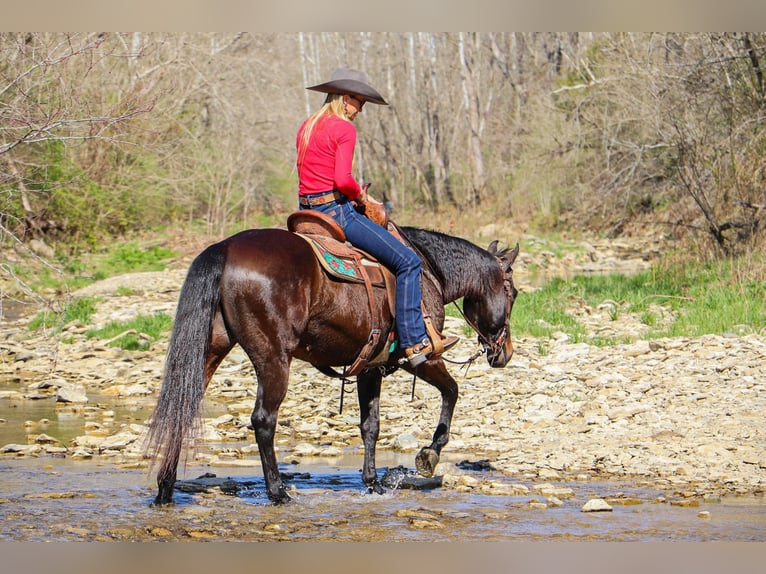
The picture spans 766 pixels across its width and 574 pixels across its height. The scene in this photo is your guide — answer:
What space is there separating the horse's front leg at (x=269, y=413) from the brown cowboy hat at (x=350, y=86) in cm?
199

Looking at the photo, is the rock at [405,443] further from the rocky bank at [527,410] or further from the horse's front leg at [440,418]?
the horse's front leg at [440,418]

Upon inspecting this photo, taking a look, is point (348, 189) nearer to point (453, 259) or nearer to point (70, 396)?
point (453, 259)

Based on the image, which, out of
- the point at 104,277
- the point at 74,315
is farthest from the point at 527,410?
the point at 104,277

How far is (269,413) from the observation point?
22.6 feet

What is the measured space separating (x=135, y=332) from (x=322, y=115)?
7908mm

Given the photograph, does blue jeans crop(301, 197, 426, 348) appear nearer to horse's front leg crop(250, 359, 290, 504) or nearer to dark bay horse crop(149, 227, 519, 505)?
dark bay horse crop(149, 227, 519, 505)

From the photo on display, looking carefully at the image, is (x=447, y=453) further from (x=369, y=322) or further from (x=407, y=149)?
(x=407, y=149)

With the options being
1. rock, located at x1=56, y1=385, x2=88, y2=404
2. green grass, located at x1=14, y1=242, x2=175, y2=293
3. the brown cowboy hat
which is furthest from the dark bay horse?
green grass, located at x1=14, y1=242, x2=175, y2=293

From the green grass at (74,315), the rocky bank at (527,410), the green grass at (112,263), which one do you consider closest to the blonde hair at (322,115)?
the rocky bank at (527,410)

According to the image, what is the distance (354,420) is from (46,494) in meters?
3.84

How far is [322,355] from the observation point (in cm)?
738

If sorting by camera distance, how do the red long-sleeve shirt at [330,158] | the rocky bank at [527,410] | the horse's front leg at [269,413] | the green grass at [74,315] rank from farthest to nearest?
the green grass at [74,315] < the rocky bank at [527,410] < the red long-sleeve shirt at [330,158] < the horse's front leg at [269,413]

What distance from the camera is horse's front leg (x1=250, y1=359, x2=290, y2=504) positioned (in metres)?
6.86

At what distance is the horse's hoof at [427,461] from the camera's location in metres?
7.66
